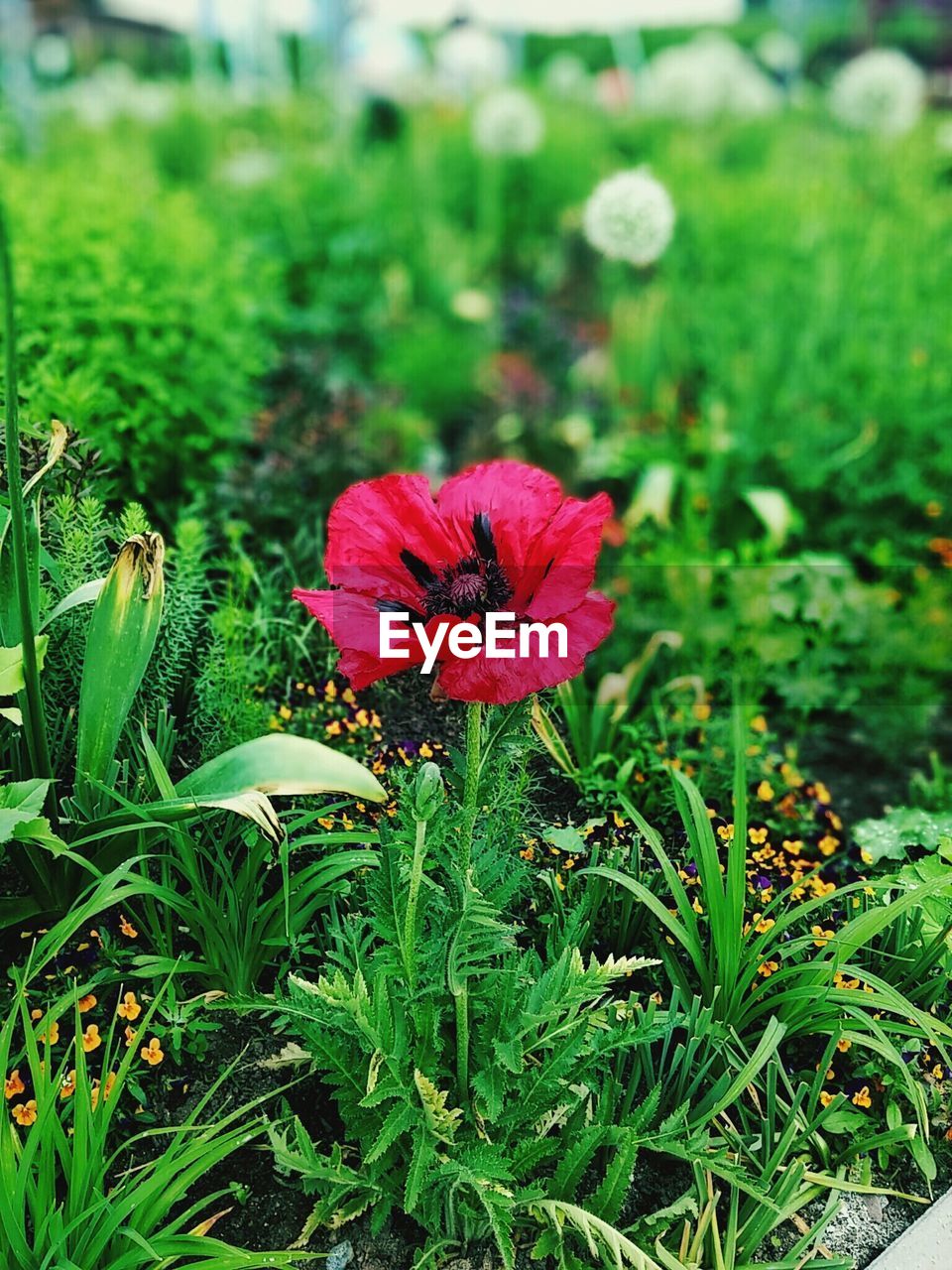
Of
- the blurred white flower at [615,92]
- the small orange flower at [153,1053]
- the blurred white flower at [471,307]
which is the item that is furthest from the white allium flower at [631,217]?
the blurred white flower at [615,92]

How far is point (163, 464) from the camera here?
9.19 feet

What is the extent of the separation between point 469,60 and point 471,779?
7.51 m

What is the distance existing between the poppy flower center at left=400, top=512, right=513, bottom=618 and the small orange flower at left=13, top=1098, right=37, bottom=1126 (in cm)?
86

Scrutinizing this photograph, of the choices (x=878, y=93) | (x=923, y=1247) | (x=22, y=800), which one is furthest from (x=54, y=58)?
(x=923, y=1247)

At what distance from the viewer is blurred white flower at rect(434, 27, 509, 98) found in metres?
7.59

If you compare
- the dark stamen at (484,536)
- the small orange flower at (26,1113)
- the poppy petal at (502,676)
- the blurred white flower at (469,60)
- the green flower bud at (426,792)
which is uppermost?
the blurred white flower at (469,60)

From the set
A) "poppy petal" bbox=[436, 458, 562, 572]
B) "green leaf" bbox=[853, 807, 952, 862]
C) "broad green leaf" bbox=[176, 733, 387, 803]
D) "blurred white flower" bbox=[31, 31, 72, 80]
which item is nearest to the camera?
"poppy petal" bbox=[436, 458, 562, 572]

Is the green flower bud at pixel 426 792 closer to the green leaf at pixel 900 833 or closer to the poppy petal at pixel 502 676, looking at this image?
the poppy petal at pixel 502 676

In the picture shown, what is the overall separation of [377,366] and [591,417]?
96 cm

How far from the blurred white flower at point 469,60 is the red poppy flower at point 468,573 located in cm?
728

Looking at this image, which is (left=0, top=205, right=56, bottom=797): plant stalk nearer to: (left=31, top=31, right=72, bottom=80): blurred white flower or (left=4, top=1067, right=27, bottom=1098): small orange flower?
(left=4, top=1067, right=27, bottom=1098): small orange flower

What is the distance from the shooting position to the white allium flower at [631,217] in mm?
3189

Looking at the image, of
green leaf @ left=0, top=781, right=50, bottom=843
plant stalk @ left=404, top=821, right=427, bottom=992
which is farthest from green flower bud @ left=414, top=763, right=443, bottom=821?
green leaf @ left=0, top=781, right=50, bottom=843

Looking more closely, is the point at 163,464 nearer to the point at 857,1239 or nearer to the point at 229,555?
the point at 229,555
